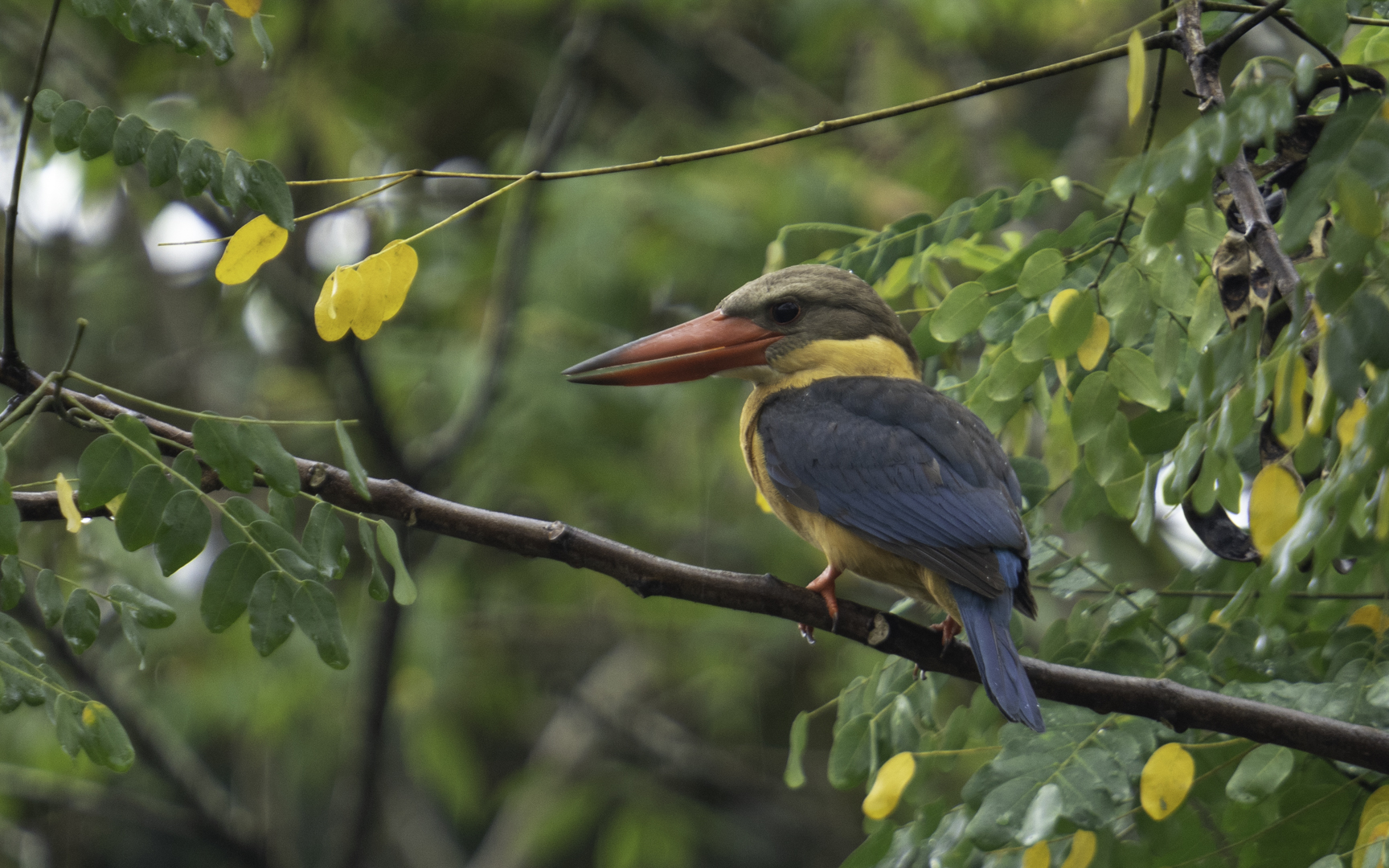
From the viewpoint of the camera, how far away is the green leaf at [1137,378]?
1762 millimetres

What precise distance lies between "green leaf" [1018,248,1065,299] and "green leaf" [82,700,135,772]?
1413mm

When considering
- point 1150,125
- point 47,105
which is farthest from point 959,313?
point 47,105

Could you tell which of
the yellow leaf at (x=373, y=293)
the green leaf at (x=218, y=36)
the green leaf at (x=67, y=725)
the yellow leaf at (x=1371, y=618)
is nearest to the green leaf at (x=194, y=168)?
the green leaf at (x=218, y=36)

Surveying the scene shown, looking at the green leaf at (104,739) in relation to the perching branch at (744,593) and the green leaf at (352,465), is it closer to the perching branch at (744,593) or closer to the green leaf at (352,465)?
the perching branch at (744,593)

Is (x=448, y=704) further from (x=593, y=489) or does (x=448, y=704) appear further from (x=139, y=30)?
(x=139, y=30)

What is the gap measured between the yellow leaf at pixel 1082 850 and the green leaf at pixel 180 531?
124cm

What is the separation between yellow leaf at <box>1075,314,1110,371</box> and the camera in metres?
1.69

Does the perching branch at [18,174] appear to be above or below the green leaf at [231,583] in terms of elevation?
above

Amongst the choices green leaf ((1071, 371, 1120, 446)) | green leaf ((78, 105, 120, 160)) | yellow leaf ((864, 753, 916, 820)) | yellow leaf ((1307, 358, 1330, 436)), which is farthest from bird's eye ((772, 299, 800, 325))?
yellow leaf ((1307, 358, 1330, 436))

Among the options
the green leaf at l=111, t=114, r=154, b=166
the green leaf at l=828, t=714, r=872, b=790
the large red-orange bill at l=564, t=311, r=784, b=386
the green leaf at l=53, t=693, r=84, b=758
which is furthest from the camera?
the large red-orange bill at l=564, t=311, r=784, b=386

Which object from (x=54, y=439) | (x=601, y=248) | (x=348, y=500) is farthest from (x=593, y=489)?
(x=348, y=500)

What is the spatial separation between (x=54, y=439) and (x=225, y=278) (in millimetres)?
4912

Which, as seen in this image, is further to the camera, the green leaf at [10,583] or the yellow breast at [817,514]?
the yellow breast at [817,514]

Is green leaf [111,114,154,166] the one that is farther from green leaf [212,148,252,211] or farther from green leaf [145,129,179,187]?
green leaf [212,148,252,211]
